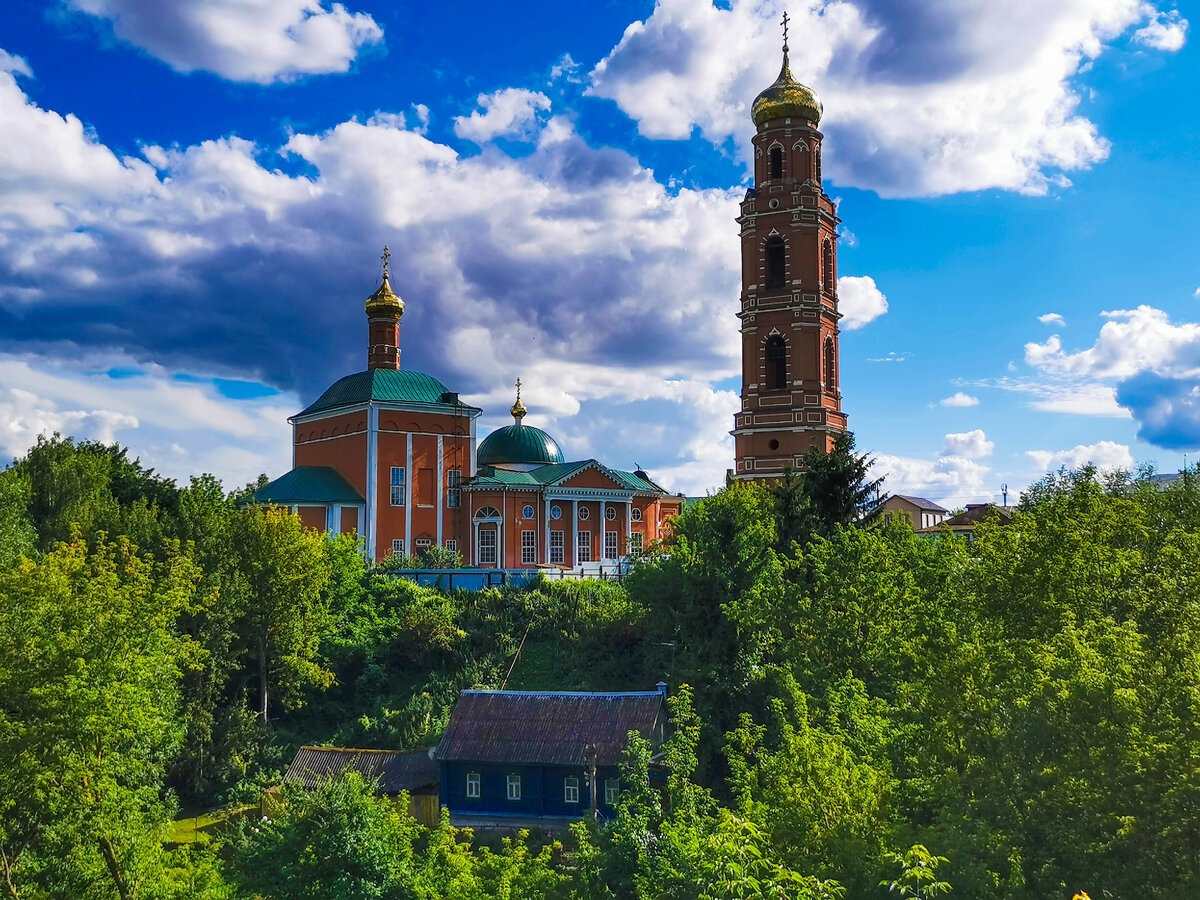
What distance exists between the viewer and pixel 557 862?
21625 mm

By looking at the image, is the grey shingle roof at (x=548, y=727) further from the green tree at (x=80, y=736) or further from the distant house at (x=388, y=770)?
the green tree at (x=80, y=736)

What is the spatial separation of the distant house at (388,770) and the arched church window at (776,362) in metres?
23.1

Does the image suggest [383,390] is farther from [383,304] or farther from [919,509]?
[919,509]

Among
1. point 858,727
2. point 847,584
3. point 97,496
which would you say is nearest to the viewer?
point 858,727

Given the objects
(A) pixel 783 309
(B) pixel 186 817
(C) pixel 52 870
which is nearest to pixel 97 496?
(B) pixel 186 817

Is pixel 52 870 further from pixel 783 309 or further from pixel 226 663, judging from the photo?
pixel 783 309

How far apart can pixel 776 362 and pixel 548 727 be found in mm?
22599

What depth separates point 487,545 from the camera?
49.2m

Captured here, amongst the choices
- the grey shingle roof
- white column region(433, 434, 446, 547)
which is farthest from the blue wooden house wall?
white column region(433, 434, 446, 547)

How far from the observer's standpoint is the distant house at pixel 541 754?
24.6m

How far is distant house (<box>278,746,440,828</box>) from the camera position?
2534 cm

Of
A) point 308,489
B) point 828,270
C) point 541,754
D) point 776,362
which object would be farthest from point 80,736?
point 828,270

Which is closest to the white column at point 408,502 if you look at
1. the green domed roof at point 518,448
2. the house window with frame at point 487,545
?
the house window with frame at point 487,545

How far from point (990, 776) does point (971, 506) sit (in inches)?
2493
